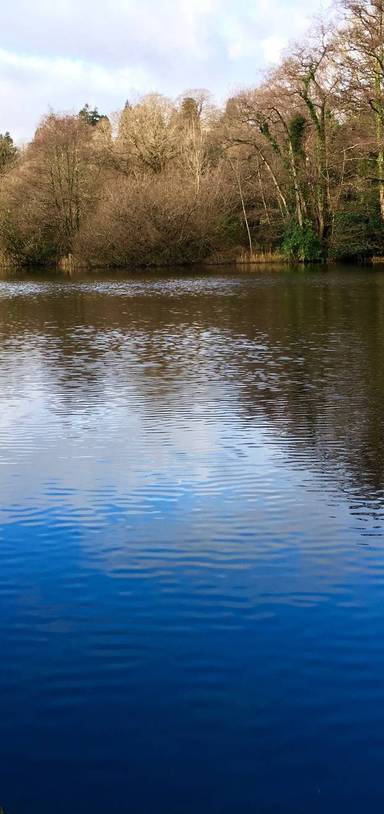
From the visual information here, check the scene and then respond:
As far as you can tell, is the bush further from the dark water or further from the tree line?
the dark water

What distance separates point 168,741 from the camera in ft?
14.4

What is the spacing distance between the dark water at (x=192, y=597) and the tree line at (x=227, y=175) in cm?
3342

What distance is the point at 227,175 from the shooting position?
56.2m

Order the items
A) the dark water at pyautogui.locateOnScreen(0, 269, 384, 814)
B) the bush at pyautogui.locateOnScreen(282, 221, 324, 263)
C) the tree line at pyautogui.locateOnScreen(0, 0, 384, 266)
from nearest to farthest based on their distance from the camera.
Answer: the dark water at pyautogui.locateOnScreen(0, 269, 384, 814) → the tree line at pyautogui.locateOnScreen(0, 0, 384, 266) → the bush at pyautogui.locateOnScreen(282, 221, 324, 263)

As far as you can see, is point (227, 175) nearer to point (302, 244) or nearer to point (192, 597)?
point (302, 244)

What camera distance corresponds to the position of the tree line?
148 feet

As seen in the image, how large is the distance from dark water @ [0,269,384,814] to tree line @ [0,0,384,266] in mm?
33420

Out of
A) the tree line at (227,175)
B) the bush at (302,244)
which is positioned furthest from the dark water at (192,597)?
the bush at (302,244)

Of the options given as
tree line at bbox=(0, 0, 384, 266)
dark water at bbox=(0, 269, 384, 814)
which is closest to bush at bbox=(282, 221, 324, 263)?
tree line at bbox=(0, 0, 384, 266)

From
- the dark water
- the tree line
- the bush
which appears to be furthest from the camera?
the bush

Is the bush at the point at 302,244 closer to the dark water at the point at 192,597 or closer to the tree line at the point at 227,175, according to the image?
the tree line at the point at 227,175

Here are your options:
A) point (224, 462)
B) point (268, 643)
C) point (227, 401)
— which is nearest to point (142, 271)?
point (227, 401)

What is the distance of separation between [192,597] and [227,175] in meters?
52.3

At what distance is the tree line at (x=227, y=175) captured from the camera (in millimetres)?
45000
